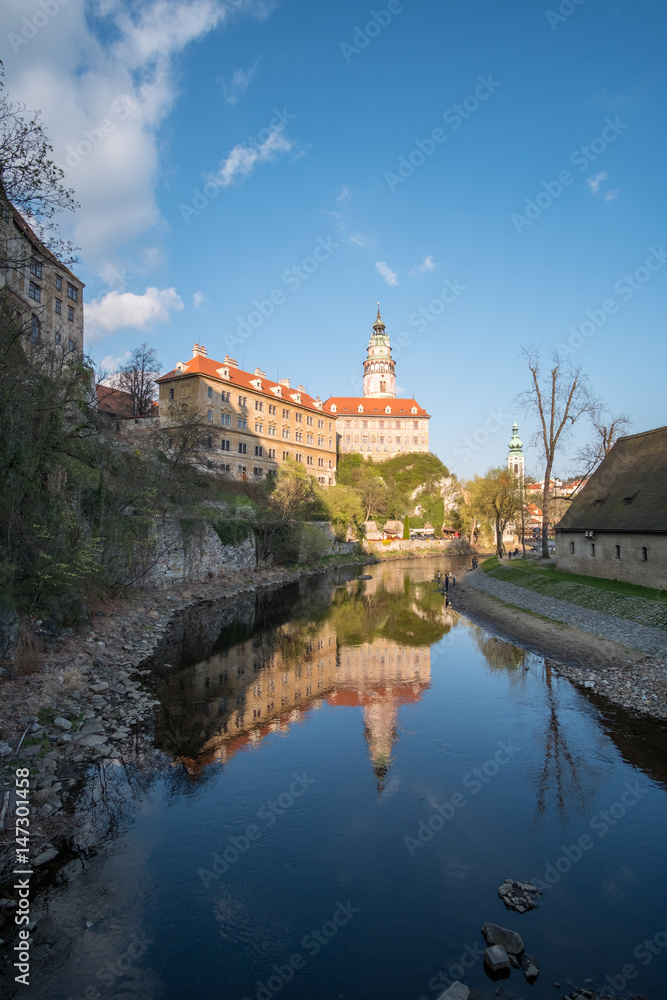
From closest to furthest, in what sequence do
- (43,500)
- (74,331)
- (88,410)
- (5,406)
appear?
(5,406), (43,500), (88,410), (74,331)

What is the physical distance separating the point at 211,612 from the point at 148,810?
55.5ft

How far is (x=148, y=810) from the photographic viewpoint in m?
8.88

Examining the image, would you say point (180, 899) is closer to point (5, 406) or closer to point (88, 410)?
point (5, 406)

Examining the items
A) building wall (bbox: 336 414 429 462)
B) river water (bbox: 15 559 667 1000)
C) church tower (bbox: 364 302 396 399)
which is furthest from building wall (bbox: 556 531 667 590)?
church tower (bbox: 364 302 396 399)

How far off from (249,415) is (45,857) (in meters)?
44.7

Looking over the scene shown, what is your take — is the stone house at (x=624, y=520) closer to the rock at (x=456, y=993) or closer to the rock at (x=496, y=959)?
the rock at (x=496, y=959)

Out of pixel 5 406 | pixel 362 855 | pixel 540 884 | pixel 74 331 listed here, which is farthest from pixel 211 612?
pixel 74 331

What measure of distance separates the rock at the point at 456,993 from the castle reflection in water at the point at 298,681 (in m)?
4.27

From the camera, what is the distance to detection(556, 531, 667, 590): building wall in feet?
62.8

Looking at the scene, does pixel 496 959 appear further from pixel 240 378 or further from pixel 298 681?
pixel 240 378

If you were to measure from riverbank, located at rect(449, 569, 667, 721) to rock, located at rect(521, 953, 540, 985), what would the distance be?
810cm

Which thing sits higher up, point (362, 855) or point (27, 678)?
point (27, 678)

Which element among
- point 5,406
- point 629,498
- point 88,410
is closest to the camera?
point 5,406

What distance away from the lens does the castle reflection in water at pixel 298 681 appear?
469 inches
